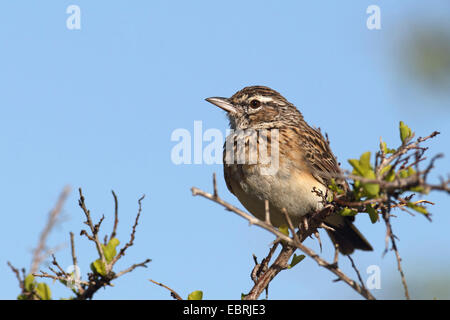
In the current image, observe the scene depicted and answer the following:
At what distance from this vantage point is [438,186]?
2.30 m

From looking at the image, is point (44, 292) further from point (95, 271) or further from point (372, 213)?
point (372, 213)

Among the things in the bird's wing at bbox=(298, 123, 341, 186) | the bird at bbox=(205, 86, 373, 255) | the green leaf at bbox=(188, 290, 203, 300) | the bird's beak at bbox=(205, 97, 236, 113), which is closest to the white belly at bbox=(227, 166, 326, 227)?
the bird at bbox=(205, 86, 373, 255)

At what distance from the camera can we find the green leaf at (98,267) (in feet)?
10.9

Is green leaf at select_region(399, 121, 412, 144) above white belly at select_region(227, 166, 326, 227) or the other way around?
above

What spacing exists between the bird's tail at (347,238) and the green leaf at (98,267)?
4317mm

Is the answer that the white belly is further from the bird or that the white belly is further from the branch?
the branch

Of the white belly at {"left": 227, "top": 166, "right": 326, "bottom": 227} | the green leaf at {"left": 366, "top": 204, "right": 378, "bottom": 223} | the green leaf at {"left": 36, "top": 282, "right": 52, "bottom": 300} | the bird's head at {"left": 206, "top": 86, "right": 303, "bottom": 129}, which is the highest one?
the bird's head at {"left": 206, "top": 86, "right": 303, "bottom": 129}

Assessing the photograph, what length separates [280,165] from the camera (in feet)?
20.9

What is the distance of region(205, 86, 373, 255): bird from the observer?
20.4ft

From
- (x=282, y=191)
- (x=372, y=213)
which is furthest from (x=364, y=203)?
(x=282, y=191)

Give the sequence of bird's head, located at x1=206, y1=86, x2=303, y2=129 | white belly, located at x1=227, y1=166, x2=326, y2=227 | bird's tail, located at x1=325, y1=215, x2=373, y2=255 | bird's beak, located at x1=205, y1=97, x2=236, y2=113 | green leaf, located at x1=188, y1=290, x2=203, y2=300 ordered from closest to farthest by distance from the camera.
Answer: green leaf, located at x1=188, y1=290, x2=203, y2=300 → white belly, located at x1=227, y1=166, x2=326, y2=227 → bird's tail, located at x1=325, y1=215, x2=373, y2=255 → bird's head, located at x1=206, y1=86, x2=303, y2=129 → bird's beak, located at x1=205, y1=97, x2=236, y2=113
